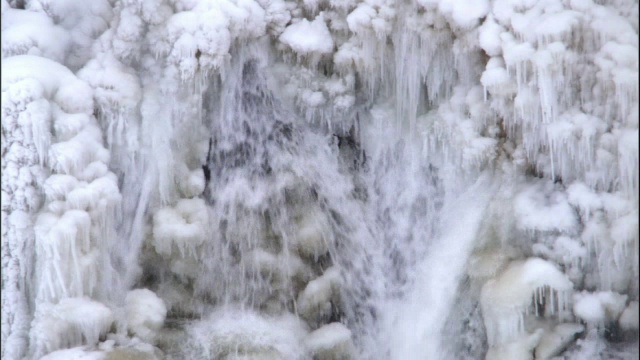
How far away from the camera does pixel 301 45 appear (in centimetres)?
501

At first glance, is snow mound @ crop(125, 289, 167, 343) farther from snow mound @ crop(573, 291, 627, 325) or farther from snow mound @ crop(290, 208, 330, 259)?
snow mound @ crop(573, 291, 627, 325)

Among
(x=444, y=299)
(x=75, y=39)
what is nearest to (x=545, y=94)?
(x=444, y=299)

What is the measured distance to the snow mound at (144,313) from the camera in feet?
14.4

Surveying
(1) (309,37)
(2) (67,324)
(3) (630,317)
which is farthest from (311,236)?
(3) (630,317)

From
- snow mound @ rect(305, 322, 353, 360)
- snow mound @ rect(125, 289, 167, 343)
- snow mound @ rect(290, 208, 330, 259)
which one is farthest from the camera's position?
snow mound @ rect(290, 208, 330, 259)

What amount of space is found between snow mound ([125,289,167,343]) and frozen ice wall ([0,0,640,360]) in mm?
12

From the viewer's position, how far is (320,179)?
5.22 metres

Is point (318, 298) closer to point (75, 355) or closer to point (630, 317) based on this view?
point (75, 355)

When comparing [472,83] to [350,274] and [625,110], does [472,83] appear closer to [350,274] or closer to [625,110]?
[625,110]

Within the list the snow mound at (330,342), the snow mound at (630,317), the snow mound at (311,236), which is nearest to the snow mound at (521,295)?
the snow mound at (630,317)

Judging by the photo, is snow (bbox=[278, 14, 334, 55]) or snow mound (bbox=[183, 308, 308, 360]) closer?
snow mound (bbox=[183, 308, 308, 360])

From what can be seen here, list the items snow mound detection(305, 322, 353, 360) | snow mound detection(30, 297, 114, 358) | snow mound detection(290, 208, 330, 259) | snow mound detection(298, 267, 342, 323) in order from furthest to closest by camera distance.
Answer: snow mound detection(290, 208, 330, 259), snow mound detection(298, 267, 342, 323), snow mound detection(305, 322, 353, 360), snow mound detection(30, 297, 114, 358)

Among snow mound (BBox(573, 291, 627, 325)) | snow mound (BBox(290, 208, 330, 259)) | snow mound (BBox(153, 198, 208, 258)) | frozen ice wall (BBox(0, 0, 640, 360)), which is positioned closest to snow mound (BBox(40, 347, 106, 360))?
frozen ice wall (BBox(0, 0, 640, 360))

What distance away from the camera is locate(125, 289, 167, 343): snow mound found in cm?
440
